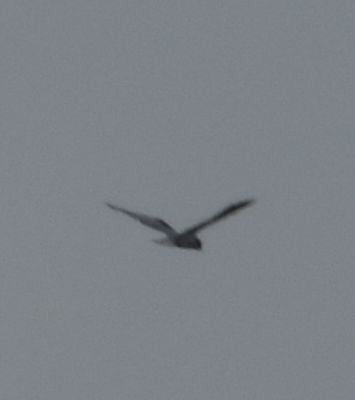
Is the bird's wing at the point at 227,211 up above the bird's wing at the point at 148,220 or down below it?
below

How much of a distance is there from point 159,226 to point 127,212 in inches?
45.8

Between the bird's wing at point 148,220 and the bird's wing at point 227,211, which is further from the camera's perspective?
the bird's wing at point 148,220

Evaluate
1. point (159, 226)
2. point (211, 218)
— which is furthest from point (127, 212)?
point (211, 218)

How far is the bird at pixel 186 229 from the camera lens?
222 ft

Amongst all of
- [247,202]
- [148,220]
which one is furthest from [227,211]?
[148,220]

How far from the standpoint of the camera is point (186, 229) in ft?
231

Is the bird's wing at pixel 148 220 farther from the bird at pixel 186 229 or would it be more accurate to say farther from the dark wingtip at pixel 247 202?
the dark wingtip at pixel 247 202

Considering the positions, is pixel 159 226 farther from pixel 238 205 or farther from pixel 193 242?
pixel 238 205

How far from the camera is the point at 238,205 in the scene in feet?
221

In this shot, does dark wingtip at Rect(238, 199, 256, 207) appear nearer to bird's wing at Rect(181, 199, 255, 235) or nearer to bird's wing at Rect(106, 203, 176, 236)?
bird's wing at Rect(181, 199, 255, 235)

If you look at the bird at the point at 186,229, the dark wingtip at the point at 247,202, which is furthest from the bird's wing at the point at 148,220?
the dark wingtip at the point at 247,202

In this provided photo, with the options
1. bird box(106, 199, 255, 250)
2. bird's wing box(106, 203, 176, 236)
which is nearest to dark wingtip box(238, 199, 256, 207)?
bird box(106, 199, 255, 250)

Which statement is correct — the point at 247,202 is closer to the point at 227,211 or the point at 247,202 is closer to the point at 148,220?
the point at 227,211

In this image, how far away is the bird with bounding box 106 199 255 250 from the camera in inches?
2665
